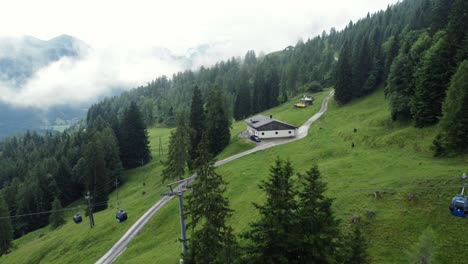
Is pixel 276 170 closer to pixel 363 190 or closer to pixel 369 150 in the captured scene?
pixel 363 190

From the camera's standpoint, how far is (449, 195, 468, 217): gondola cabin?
27.9 metres

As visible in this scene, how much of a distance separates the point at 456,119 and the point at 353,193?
17.2m

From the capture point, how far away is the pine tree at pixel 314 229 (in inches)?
803

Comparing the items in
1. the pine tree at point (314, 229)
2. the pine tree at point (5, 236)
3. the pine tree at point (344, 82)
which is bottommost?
the pine tree at point (5, 236)

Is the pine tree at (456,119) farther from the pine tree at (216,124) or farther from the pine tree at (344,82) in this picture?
the pine tree at (344,82)

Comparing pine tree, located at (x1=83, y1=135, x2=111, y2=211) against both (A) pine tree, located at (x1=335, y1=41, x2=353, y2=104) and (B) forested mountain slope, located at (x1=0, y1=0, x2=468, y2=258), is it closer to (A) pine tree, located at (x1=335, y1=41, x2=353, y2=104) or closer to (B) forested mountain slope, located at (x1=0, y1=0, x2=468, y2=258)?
(B) forested mountain slope, located at (x1=0, y1=0, x2=468, y2=258)

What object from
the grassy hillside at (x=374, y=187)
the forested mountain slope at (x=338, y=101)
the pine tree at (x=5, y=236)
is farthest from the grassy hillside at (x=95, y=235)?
the forested mountain slope at (x=338, y=101)

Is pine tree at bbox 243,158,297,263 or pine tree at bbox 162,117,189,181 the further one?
pine tree at bbox 162,117,189,181

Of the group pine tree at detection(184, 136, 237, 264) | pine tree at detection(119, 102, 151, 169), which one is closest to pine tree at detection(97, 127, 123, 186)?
pine tree at detection(119, 102, 151, 169)

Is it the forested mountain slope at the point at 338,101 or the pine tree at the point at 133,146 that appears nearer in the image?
the forested mountain slope at the point at 338,101

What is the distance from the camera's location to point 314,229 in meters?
20.9

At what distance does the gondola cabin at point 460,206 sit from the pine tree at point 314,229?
47.4 feet

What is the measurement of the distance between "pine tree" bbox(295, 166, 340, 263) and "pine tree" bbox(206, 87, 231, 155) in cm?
5862

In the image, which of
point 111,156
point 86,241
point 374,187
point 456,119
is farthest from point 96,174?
point 456,119
